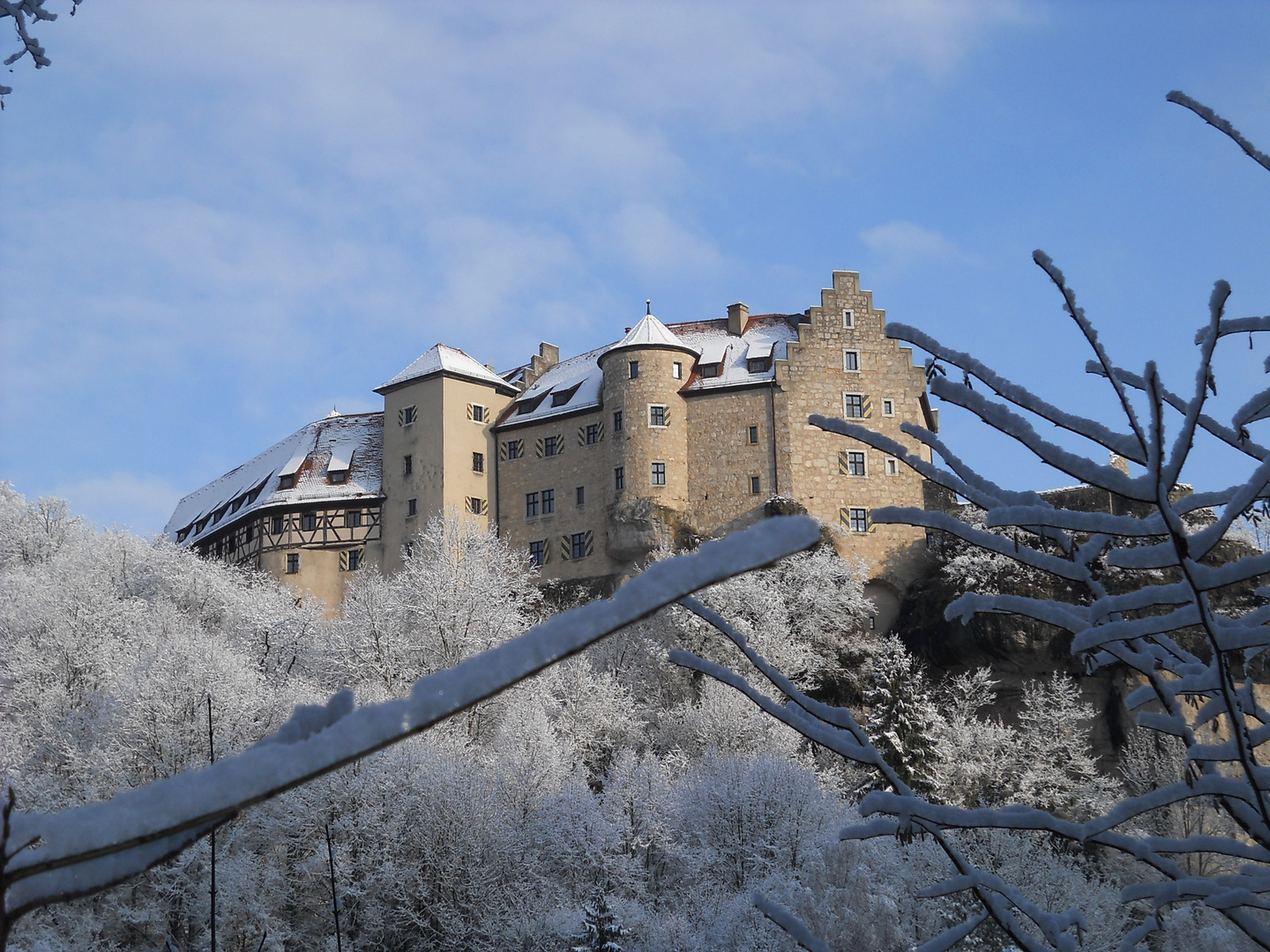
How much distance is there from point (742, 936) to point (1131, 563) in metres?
24.4

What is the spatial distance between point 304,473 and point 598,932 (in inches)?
1298

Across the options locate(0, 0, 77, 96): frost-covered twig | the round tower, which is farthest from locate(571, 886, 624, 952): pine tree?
the round tower

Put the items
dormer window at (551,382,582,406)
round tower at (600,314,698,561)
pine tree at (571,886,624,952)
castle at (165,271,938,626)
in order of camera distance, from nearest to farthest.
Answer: pine tree at (571,886,624,952)
round tower at (600,314,698,561)
castle at (165,271,938,626)
dormer window at (551,382,582,406)

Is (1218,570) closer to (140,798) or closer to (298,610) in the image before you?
(140,798)

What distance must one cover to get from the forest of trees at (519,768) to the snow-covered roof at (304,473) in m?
6.62

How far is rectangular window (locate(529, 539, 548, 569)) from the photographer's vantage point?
48812mm

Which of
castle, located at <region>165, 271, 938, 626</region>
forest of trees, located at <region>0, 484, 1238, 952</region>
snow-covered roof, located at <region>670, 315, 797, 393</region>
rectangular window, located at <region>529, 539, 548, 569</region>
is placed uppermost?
snow-covered roof, located at <region>670, 315, 797, 393</region>

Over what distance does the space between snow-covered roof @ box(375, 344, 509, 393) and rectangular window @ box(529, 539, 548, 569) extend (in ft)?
24.0

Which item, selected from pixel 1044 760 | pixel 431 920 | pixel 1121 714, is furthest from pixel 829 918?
pixel 1121 714

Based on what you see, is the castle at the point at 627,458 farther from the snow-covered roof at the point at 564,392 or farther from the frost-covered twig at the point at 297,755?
the frost-covered twig at the point at 297,755

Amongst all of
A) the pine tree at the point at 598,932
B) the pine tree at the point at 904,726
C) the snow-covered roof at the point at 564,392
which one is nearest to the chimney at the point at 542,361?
the snow-covered roof at the point at 564,392

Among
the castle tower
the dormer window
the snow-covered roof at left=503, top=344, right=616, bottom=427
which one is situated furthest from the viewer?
the dormer window

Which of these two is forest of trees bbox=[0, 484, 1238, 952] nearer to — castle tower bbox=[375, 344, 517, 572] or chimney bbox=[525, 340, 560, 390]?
castle tower bbox=[375, 344, 517, 572]

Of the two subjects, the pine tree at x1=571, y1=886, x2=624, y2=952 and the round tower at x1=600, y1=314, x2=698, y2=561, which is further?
the round tower at x1=600, y1=314, x2=698, y2=561
